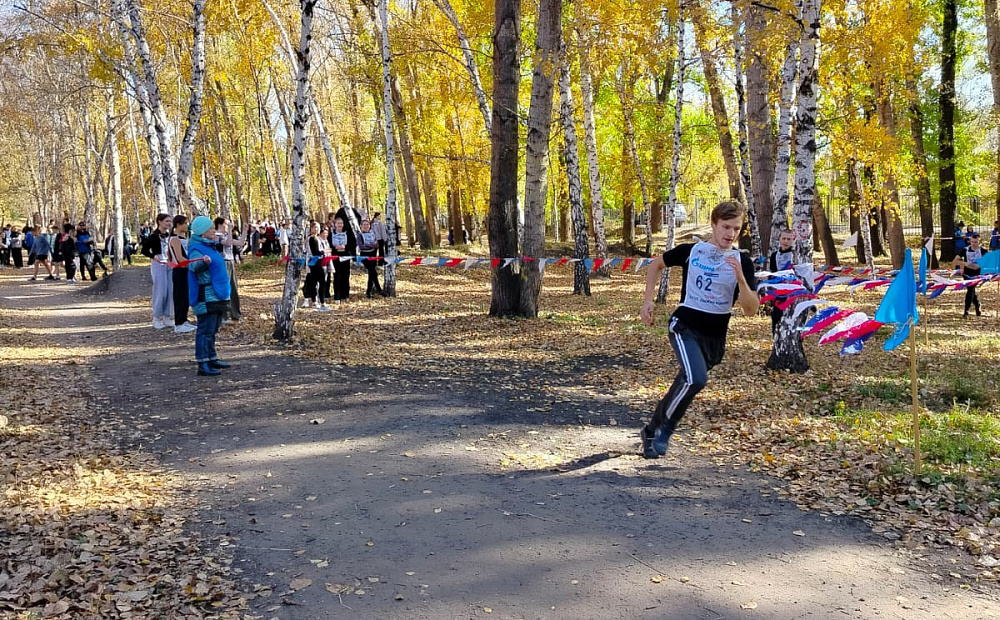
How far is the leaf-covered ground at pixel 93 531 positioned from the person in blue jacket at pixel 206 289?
1.63 meters

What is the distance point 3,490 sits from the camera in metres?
5.51

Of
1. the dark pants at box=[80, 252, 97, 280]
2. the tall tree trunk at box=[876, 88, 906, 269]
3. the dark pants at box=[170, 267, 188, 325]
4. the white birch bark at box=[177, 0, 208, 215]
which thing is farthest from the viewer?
the dark pants at box=[80, 252, 97, 280]

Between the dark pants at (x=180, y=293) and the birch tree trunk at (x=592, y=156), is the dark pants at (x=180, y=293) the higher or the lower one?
the lower one

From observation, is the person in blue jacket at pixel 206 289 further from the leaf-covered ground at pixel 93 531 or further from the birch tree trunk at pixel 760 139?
the birch tree trunk at pixel 760 139

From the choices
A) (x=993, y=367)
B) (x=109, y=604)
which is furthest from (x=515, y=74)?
(x=109, y=604)

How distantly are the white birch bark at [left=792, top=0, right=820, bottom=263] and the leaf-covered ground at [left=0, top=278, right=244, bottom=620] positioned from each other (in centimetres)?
710

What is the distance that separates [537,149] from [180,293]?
6.43 meters

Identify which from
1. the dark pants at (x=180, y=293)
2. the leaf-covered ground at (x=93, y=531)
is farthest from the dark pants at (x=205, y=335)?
the dark pants at (x=180, y=293)

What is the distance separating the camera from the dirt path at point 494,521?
3967 millimetres

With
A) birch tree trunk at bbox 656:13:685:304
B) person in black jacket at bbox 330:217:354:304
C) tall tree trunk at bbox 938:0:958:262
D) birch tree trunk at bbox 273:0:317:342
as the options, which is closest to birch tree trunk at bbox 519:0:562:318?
birch tree trunk at bbox 656:13:685:304

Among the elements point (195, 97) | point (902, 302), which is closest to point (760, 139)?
point (195, 97)

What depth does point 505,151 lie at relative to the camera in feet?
45.3

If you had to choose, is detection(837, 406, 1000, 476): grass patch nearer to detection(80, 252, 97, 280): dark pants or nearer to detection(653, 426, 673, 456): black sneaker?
detection(653, 426, 673, 456): black sneaker

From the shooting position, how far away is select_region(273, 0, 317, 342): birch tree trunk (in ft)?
36.1
